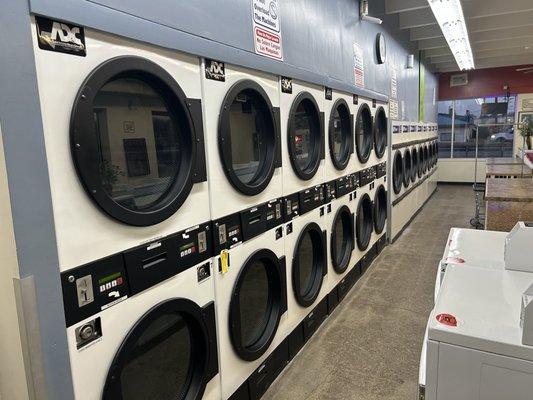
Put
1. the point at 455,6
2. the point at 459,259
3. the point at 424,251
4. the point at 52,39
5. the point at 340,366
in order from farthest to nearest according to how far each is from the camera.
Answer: the point at 424,251 → the point at 455,6 → the point at 340,366 → the point at 459,259 → the point at 52,39

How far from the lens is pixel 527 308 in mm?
1163

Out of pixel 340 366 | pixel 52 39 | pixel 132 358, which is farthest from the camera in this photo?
pixel 340 366

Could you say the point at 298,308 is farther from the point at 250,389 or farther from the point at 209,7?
the point at 209,7

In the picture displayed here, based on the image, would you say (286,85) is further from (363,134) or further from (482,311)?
(363,134)

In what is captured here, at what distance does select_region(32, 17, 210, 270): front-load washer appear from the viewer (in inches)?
44.9

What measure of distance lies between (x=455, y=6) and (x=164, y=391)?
4.82 metres

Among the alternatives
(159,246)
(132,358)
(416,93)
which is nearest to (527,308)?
(159,246)

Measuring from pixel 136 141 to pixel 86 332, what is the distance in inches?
29.7

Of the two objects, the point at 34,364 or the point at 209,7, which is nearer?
the point at 34,364

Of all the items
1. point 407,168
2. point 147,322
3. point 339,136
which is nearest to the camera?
point 147,322

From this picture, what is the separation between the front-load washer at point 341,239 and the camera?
3.28 metres

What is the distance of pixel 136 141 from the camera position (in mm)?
1551

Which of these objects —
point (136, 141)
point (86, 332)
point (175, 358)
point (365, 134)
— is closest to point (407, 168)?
point (365, 134)

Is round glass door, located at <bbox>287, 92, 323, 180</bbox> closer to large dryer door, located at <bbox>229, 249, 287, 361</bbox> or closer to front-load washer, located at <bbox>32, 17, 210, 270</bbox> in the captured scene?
large dryer door, located at <bbox>229, 249, 287, 361</bbox>
